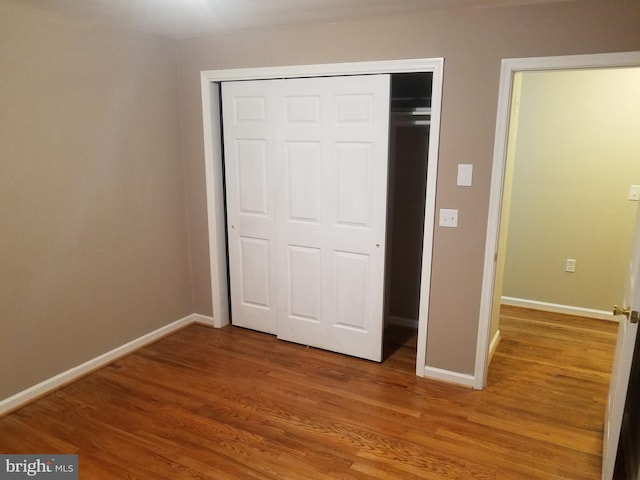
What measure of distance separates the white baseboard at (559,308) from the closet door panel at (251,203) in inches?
95.1

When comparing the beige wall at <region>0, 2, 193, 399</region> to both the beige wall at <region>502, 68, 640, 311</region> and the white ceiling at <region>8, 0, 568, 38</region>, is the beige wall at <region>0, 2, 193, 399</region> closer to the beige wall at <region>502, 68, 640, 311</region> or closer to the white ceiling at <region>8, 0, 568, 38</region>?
the white ceiling at <region>8, 0, 568, 38</region>

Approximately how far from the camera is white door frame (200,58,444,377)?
107 inches

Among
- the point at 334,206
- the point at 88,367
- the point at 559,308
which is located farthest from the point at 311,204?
the point at 559,308

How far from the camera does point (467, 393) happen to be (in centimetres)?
287

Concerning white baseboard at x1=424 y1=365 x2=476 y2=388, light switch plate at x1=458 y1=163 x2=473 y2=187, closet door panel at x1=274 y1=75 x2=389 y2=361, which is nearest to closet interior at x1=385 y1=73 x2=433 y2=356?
closet door panel at x1=274 y1=75 x2=389 y2=361

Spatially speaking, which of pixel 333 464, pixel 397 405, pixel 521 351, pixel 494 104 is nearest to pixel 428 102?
pixel 494 104

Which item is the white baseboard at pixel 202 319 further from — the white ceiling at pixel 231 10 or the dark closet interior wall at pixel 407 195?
the white ceiling at pixel 231 10

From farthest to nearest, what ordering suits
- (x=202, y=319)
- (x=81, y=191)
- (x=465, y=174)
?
(x=202, y=319) → (x=81, y=191) → (x=465, y=174)

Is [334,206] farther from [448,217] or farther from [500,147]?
[500,147]

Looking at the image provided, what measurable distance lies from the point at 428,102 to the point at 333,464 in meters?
2.78

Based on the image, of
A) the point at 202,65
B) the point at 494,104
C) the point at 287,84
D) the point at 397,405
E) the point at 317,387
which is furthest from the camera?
the point at 202,65

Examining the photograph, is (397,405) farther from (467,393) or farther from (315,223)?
(315,223)

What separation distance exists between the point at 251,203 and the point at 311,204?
1.77 feet

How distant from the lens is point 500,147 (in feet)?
→ 8.51
